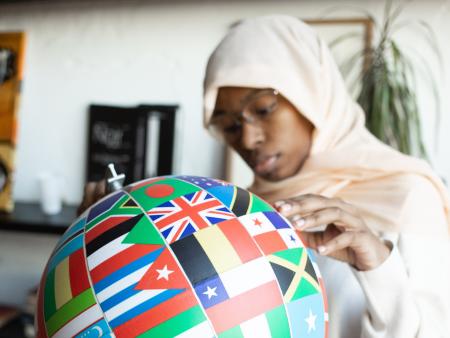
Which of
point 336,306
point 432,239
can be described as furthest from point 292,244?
point 432,239

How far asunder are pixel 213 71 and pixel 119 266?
65 centimetres

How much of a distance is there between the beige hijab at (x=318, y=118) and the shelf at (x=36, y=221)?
980 millimetres

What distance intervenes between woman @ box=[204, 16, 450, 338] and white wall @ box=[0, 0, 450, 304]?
2.58ft

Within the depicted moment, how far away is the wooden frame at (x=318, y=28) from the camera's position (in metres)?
1.70

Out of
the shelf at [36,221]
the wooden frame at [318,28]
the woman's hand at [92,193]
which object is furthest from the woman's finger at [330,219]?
the shelf at [36,221]

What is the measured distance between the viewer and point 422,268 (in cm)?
78

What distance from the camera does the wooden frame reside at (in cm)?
170

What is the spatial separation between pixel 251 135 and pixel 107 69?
133cm

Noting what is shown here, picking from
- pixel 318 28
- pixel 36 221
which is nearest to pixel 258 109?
pixel 318 28

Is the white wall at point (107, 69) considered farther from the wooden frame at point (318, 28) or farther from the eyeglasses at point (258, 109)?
the eyeglasses at point (258, 109)

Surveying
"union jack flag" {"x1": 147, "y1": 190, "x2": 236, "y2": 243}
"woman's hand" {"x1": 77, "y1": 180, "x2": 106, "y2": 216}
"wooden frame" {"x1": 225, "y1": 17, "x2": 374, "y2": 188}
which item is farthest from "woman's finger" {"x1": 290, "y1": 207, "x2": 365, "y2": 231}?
"wooden frame" {"x1": 225, "y1": 17, "x2": 374, "y2": 188}

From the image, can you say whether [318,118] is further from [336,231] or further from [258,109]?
[336,231]

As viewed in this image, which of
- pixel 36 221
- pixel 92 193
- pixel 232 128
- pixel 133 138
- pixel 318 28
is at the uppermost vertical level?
pixel 318 28

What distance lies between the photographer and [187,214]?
0.51m
